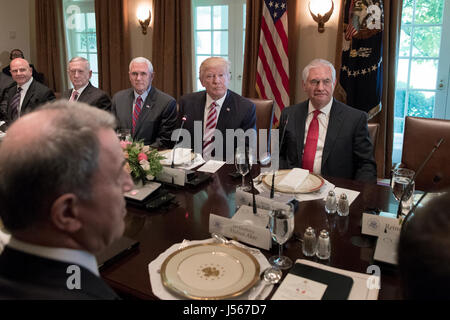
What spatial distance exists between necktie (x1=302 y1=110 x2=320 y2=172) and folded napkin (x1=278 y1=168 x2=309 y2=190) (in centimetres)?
47

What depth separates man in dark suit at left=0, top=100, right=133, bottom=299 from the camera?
661 millimetres

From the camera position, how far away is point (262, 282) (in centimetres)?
107

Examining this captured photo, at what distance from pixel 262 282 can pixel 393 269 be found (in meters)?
0.40

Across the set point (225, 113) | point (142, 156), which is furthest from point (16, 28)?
point (142, 156)

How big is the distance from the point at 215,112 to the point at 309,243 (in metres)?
1.86

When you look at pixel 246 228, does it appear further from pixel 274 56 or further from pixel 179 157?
pixel 274 56

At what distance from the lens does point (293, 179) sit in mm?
1812

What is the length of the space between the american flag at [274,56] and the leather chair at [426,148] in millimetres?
1911

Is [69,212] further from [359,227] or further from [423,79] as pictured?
[423,79]

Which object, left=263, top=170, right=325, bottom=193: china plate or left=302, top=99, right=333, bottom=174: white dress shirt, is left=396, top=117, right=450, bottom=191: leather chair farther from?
left=263, top=170, right=325, bottom=193: china plate

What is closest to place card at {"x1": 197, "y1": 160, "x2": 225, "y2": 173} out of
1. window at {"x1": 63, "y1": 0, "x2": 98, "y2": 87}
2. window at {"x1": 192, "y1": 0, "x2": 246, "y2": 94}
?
window at {"x1": 192, "y1": 0, "x2": 246, "y2": 94}

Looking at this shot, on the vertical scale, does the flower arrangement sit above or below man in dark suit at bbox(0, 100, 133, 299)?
below

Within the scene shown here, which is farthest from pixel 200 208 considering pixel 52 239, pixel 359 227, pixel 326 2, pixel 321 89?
pixel 326 2

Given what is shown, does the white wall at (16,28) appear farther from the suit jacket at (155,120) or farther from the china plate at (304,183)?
the china plate at (304,183)
